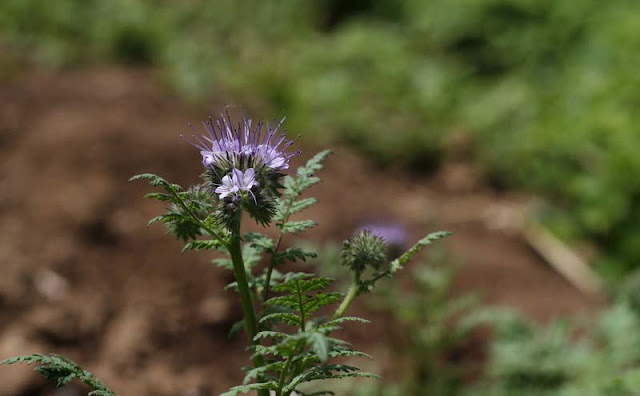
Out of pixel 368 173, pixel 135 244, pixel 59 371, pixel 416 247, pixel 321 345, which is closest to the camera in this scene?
pixel 321 345

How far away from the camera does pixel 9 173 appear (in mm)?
4617

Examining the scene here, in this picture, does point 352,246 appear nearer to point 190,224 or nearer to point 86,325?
point 190,224

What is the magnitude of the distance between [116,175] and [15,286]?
1.10 metres

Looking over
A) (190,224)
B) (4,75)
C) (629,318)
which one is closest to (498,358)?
(629,318)

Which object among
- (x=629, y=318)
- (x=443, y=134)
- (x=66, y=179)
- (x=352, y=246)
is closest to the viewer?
(x=352, y=246)

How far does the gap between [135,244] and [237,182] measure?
259cm

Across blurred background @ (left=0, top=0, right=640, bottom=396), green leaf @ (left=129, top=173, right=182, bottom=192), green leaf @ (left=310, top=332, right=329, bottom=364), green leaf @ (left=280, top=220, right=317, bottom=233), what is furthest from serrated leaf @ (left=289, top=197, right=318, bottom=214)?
blurred background @ (left=0, top=0, right=640, bottom=396)

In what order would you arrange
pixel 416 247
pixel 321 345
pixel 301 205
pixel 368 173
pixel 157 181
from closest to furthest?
1. pixel 321 345
2. pixel 157 181
3. pixel 416 247
4. pixel 301 205
5. pixel 368 173

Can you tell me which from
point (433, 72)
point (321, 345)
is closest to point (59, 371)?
point (321, 345)

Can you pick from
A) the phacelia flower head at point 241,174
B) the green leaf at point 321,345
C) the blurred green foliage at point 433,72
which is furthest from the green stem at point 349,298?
the blurred green foliage at point 433,72

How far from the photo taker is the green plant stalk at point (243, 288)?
1528 mm

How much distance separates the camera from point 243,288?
158 cm

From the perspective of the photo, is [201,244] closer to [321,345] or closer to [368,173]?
[321,345]

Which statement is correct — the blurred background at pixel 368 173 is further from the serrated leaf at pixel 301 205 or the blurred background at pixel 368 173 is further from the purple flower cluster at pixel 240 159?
the purple flower cluster at pixel 240 159
